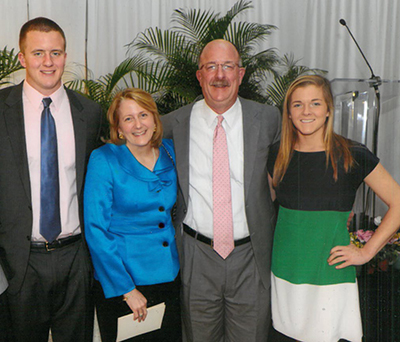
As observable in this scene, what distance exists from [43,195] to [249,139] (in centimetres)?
95

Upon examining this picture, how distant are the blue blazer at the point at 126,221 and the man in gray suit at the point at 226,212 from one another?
0.56ft

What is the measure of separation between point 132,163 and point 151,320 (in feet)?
2.22

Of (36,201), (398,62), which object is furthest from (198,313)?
(398,62)

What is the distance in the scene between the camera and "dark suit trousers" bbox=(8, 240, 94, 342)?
1662mm

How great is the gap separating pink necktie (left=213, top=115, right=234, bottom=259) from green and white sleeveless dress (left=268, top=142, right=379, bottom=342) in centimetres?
30

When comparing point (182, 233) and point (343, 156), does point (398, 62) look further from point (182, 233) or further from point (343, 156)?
point (182, 233)

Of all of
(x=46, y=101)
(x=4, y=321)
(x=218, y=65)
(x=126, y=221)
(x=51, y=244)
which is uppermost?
(x=218, y=65)

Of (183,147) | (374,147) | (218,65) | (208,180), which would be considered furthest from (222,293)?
(218,65)

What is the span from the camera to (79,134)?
1751mm

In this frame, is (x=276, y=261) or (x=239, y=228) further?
(x=239, y=228)

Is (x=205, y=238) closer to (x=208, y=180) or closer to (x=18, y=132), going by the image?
(x=208, y=180)

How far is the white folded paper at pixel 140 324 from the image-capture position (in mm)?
1594

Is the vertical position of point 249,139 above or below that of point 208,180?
above

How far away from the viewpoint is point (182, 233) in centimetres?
189
